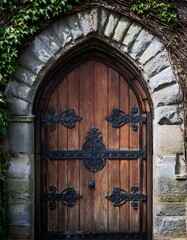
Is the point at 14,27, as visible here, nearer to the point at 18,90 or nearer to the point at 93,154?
the point at 18,90

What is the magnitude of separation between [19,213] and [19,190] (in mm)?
229

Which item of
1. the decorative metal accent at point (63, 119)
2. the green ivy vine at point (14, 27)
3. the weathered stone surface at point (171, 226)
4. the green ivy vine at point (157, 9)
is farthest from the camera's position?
the decorative metal accent at point (63, 119)

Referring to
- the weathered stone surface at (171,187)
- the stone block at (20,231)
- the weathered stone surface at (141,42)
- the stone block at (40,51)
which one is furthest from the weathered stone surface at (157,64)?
the stone block at (20,231)

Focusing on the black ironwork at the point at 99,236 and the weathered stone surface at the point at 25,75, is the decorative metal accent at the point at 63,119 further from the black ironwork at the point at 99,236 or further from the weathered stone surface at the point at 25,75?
the black ironwork at the point at 99,236

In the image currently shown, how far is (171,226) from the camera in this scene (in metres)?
4.86

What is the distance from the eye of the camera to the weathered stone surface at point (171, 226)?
15.9 feet

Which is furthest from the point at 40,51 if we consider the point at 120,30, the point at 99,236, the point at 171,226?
the point at 171,226

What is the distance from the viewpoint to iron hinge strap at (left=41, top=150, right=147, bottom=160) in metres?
5.09

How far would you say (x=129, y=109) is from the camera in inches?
201

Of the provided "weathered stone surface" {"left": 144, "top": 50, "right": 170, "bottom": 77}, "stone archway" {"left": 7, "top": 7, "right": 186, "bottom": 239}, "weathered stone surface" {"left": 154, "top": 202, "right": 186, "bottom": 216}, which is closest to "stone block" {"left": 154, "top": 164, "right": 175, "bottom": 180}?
"stone archway" {"left": 7, "top": 7, "right": 186, "bottom": 239}

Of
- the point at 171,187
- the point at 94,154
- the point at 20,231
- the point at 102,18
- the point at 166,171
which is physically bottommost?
the point at 20,231

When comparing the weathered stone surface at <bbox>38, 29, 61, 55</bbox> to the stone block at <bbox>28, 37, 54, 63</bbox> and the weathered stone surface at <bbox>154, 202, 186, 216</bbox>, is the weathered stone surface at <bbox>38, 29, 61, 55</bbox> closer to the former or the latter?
the stone block at <bbox>28, 37, 54, 63</bbox>

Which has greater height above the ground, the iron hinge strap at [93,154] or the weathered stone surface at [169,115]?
the weathered stone surface at [169,115]

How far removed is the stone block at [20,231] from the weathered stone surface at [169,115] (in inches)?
66.0
